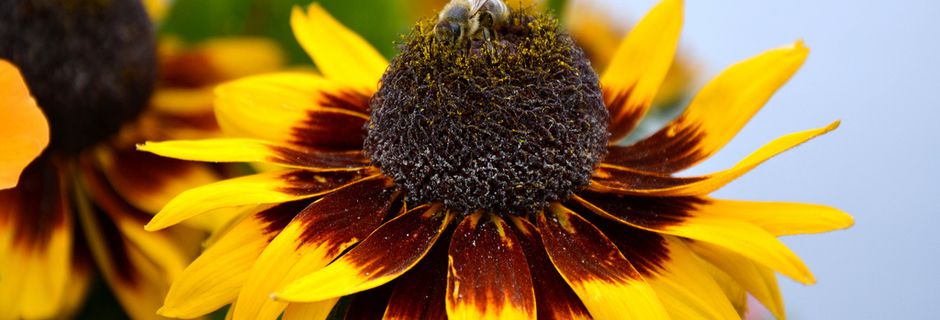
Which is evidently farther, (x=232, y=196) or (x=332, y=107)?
(x=332, y=107)

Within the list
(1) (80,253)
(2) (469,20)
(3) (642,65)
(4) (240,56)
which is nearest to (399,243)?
(2) (469,20)

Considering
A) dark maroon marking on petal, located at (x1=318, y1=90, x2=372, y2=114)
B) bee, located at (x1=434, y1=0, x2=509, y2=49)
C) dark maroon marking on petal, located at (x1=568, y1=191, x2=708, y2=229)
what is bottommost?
dark maroon marking on petal, located at (x1=568, y1=191, x2=708, y2=229)

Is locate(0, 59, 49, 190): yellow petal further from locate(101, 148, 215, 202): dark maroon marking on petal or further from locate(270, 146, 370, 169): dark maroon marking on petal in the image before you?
locate(101, 148, 215, 202): dark maroon marking on petal

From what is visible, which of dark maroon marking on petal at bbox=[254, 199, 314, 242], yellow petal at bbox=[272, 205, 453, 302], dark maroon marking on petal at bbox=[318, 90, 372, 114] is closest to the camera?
yellow petal at bbox=[272, 205, 453, 302]

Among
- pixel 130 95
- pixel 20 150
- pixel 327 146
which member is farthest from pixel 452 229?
pixel 130 95

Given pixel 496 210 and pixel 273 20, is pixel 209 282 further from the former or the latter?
pixel 273 20

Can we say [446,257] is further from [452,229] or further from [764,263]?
[764,263]

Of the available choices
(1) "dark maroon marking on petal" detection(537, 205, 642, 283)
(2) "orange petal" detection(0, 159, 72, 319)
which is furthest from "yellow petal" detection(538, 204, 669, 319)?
(2) "orange petal" detection(0, 159, 72, 319)

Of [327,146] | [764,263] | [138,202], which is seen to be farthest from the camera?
[138,202]
